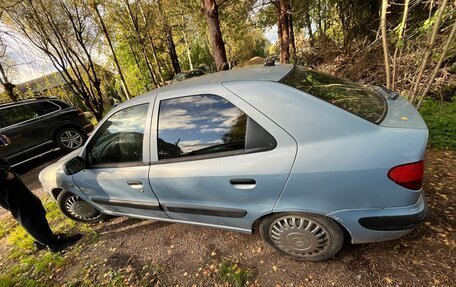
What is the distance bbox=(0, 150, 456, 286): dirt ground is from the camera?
193 centimetres

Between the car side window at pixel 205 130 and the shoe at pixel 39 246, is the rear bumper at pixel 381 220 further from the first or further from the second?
the shoe at pixel 39 246

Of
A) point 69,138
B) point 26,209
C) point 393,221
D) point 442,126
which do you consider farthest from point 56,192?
point 442,126

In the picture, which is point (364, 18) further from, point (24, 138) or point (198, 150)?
point (24, 138)

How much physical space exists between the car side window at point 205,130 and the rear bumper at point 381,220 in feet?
2.57

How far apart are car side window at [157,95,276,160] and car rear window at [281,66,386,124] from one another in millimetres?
472

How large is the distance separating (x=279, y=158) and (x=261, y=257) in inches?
45.8

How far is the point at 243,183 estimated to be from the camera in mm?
1880

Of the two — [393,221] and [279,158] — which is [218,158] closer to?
[279,158]

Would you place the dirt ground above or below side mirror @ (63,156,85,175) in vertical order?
below

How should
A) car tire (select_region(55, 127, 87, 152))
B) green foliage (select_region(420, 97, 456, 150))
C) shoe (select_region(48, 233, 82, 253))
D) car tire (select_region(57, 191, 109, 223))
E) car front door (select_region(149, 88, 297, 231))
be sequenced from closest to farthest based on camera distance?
car front door (select_region(149, 88, 297, 231))
shoe (select_region(48, 233, 82, 253))
car tire (select_region(57, 191, 109, 223))
green foliage (select_region(420, 97, 456, 150))
car tire (select_region(55, 127, 87, 152))

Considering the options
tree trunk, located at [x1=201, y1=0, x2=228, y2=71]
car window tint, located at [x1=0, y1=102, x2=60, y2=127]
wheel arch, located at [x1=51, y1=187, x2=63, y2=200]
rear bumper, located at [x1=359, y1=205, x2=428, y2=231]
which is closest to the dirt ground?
rear bumper, located at [x1=359, y1=205, x2=428, y2=231]

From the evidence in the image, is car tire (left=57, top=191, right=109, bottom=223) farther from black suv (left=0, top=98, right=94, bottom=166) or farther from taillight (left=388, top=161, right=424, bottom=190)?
black suv (left=0, top=98, right=94, bottom=166)

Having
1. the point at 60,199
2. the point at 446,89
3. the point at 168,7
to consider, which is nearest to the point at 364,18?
the point at 446,89

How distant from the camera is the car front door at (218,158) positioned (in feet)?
5.77
